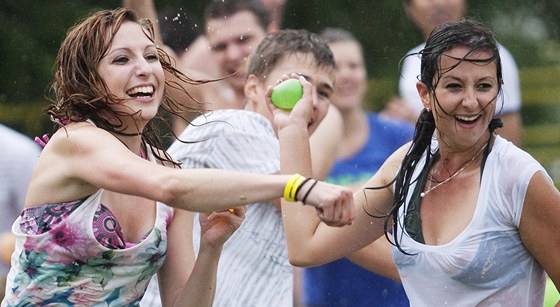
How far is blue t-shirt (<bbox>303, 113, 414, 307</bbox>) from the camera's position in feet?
18.1

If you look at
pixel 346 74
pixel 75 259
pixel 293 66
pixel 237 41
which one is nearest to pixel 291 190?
pixel 75 259

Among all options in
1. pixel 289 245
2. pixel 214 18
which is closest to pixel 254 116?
pixel 289 245

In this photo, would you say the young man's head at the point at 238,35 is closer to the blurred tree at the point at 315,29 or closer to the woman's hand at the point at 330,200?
the blurred tree at the point at 315,29

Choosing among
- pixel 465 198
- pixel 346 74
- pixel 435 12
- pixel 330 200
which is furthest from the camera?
pixel 346 74

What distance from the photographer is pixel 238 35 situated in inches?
248

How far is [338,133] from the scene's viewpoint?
5.77 m

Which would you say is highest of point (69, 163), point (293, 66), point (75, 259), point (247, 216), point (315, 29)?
point (69, 163)

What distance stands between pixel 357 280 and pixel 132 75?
2.20 metres

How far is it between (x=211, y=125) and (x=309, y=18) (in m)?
4.64

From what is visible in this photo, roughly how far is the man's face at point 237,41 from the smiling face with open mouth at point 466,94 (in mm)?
2615

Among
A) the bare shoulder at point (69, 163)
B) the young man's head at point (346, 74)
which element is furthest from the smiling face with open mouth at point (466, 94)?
the young man's head at point (346, 74)

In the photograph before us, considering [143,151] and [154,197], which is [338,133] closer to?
[143,151]

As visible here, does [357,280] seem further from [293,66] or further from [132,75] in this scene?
[132,75]

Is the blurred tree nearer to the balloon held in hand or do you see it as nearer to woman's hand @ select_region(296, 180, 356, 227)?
the balloon held in hand
